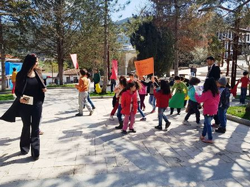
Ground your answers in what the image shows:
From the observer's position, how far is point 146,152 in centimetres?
445

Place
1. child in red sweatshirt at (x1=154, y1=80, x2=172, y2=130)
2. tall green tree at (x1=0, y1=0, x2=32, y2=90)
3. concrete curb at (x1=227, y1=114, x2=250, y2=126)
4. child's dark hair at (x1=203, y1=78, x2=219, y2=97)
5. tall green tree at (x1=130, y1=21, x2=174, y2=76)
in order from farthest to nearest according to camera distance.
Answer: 1. tall green tree at (x1=130, y1=21, x2=174, y2=76)
2. tall green tree at (x1=0, y1=0, x2=32, y2=90)
3. concrete curb at (x1=227, y1=114, x2=250, y2=126)
4. child in red sweatshirt at (x1=154, y1=80, x2=172, y2=130)
5. child's dark hair at (x1=203, y1=78, x2=219, y2=97)

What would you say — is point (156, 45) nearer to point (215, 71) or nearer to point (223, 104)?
point (215, 71)

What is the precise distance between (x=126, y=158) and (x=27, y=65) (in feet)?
8.09

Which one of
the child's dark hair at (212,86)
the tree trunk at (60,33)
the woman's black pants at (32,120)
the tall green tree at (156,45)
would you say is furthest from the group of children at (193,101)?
the tall green tree at (156,45)

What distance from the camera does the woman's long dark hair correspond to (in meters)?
3.84

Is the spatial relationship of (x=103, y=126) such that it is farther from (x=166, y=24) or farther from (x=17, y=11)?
(x=166, y=24)

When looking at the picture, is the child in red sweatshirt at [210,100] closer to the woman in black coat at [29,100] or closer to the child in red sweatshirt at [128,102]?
the child in red sweatshirt at [128,102]

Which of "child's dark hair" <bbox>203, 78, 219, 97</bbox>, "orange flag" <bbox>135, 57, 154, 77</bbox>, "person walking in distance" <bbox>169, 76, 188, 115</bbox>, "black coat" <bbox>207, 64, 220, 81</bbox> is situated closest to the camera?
"child's dark hair" <bbox>203, 78, 219, 97</bbox>

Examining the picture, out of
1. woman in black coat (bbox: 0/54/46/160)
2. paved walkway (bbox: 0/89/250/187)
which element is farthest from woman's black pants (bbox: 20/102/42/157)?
paved walkway (bbox: 0/89/250/187)

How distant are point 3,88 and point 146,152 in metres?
15.5

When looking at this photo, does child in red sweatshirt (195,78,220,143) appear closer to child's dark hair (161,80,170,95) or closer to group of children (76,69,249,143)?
group of children (76,69,249,143)

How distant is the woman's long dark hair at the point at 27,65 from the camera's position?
151 inches

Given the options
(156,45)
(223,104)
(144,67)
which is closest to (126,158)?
(223,104)

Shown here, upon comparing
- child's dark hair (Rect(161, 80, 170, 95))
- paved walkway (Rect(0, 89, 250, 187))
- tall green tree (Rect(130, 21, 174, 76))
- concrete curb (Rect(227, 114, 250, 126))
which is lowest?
paved walkway (Rect(0, 89, 250, 187))
